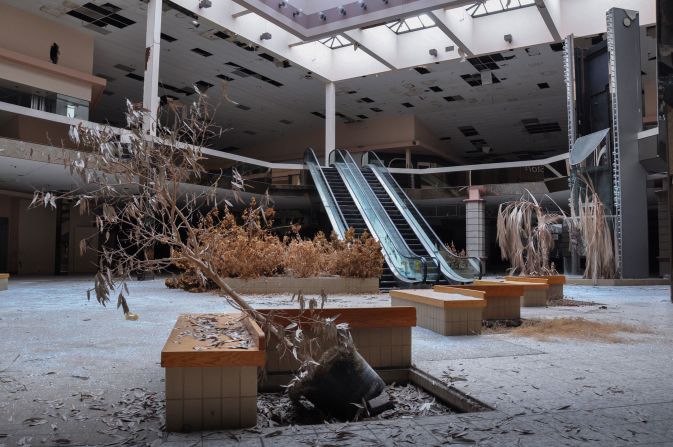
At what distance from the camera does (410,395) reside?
411 centimetres

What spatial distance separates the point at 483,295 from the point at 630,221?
11672 mm

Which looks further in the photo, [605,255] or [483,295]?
[605,255]

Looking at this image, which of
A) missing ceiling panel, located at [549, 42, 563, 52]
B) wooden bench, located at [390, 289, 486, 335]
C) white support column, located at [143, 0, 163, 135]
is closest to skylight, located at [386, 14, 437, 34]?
missing ceiling panel, located at [549, 42, 563, 52]

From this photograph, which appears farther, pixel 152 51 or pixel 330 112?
pixel 330 112

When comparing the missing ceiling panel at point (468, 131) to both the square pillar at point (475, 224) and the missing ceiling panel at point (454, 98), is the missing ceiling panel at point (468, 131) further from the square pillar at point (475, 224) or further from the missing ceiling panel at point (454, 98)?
the square pillar at point (475, 224)

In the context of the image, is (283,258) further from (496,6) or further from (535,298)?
(496,6)

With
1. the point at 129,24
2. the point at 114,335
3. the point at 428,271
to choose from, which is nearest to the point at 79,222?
the point at 129,24

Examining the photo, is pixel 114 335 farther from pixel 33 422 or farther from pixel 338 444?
pixel 338 444

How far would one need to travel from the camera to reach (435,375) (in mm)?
4145

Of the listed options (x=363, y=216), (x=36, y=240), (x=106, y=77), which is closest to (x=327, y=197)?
(x=363, y=216)

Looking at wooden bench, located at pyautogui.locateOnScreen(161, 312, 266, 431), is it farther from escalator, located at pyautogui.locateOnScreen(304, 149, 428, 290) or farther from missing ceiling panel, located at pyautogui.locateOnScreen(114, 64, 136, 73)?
missing ceiling panel, located at pyautogui.locateOnScreen(114, 64, 136, 73)

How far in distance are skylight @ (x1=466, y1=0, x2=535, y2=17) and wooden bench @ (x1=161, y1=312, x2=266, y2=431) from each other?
18.7 metres

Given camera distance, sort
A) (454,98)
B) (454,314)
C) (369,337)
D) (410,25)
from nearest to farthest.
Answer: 1. (369,337)
2. (454,314)
3. (410,25)
4. (454,98)

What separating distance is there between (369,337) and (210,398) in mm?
1636
